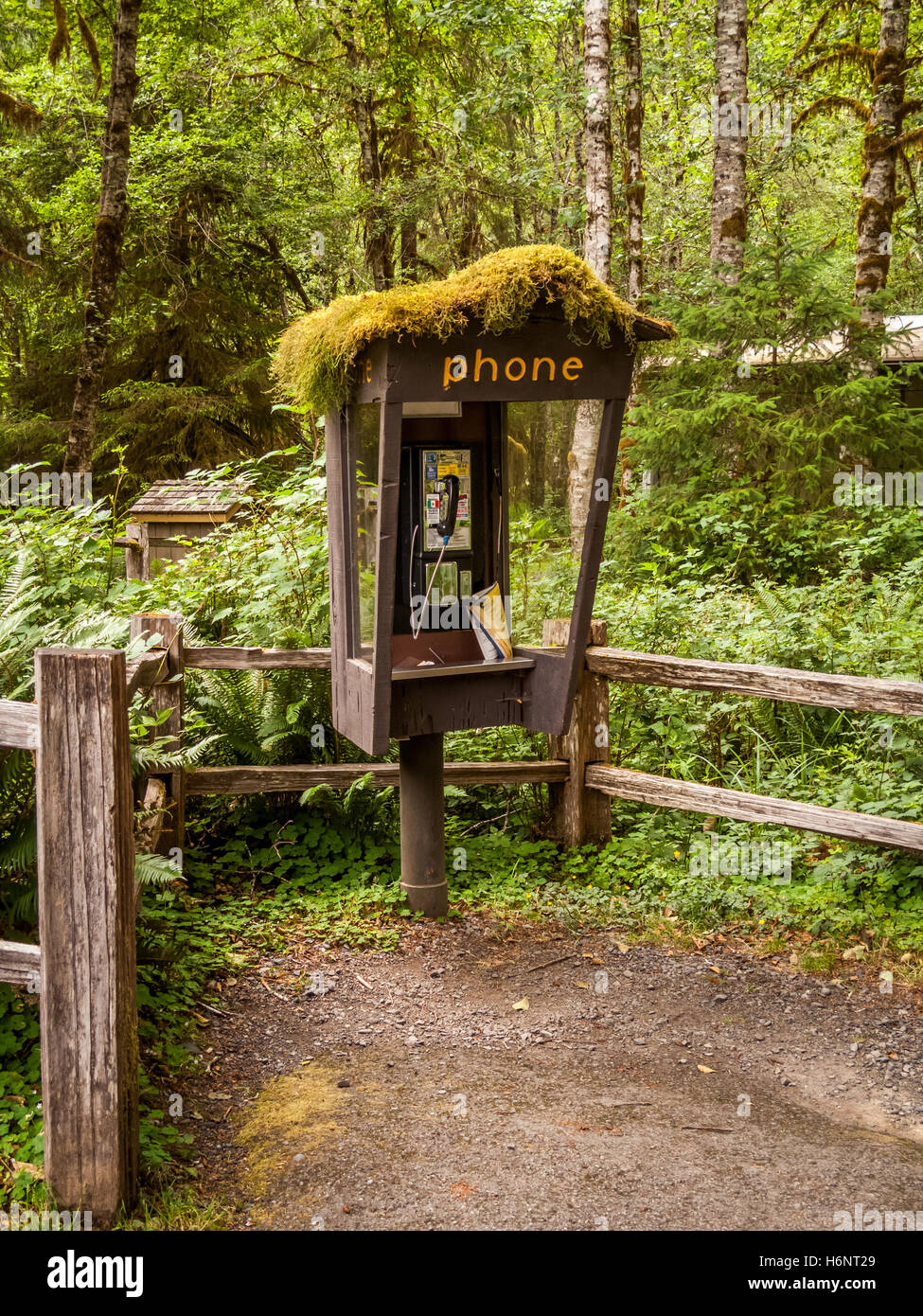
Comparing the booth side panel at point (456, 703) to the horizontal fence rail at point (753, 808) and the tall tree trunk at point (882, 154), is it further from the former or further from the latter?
the tall tree trunk at point (882, 154)

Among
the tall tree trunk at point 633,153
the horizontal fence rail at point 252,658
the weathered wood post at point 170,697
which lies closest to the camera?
the weathered wood post at point 170,697

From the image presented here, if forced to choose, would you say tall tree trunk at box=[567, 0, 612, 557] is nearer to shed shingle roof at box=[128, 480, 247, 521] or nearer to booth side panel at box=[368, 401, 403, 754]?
shed shingle roof at box=[128, 480, 247, 521]

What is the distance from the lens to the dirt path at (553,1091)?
118 inches

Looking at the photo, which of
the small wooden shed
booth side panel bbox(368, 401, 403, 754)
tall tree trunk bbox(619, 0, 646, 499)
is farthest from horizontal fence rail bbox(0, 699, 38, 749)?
tall tree trunk bbox(619, 0, 646, 499)

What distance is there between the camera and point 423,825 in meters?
5.12

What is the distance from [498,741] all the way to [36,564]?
9.68 feet

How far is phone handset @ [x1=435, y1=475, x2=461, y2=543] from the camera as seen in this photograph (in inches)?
197

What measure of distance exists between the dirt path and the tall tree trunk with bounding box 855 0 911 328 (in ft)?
29.8

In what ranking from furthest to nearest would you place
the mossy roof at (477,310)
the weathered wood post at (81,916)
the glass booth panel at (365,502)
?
1. the glass booth panel at (365,502)
2. the mossy roof at (477,310)
3. the weathered wood post at (81,916)

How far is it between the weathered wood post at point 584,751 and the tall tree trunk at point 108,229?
24.2ft

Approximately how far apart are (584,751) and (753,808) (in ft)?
3.55

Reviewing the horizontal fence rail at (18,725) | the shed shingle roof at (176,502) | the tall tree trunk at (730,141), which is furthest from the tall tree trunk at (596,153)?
the horizontal fence rail at (18,725)
